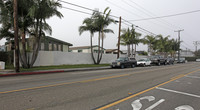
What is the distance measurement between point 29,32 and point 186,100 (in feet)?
54.5

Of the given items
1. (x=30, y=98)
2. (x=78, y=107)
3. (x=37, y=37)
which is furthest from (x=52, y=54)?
(x=78, y=107)

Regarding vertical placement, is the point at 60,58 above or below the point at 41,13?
below

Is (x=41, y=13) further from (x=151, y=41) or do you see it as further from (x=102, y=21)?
(x=151, y=41)

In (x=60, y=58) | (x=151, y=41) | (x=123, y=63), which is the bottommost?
(x=123, y=63)

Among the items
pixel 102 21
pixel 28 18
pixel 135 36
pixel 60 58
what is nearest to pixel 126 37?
pixel 135 36

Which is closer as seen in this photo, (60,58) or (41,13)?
(41,13)

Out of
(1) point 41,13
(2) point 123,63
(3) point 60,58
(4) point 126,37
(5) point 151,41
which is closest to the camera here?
(1) point 41,13

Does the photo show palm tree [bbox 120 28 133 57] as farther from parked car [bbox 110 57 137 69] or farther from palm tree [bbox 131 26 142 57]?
parked car [bbox 110 57 137 69]

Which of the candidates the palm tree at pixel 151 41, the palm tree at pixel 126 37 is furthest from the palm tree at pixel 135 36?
the palm tree at pixel 151 41

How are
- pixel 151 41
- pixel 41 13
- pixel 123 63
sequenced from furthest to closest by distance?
pixel 151 41 < pixel 123 63 < pixel 41 13

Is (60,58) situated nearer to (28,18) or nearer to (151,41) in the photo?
(28,18)

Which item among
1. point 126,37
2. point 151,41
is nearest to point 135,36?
point 126,37

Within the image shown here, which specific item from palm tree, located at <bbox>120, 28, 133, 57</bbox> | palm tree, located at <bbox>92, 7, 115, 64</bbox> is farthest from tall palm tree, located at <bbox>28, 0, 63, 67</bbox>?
palm tree, located at <bbox>120, 28, 133, 57</bbox>

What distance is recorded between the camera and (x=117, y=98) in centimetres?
493
